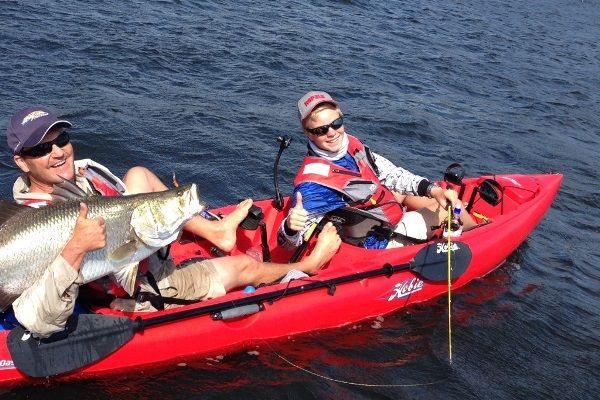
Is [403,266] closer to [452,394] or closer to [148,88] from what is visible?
[452,394]

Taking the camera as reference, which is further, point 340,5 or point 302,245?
point 340,5

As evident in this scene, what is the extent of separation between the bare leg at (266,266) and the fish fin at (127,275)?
126 centimetres

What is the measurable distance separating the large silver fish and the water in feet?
4.63

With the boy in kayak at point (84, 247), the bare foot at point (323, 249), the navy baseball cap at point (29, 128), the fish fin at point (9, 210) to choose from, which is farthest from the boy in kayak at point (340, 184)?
the fish fin at point (9, 210)

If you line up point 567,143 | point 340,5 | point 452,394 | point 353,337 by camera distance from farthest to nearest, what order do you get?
point 340,5 → point 567,143 → point 353,337 → point 452,394

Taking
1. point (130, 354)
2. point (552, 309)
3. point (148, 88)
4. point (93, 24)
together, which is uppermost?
point (93, 24)

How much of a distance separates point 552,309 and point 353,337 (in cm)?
232

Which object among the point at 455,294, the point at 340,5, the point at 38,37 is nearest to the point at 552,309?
the point at 455,294

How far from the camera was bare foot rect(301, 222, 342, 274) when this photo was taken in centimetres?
607

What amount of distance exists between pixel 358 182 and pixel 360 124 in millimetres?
5420

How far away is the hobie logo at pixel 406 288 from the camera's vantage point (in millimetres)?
6343

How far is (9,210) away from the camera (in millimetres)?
4059

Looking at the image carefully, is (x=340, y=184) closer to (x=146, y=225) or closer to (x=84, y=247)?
(x=146, y=225)

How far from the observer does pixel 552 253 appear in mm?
8258
